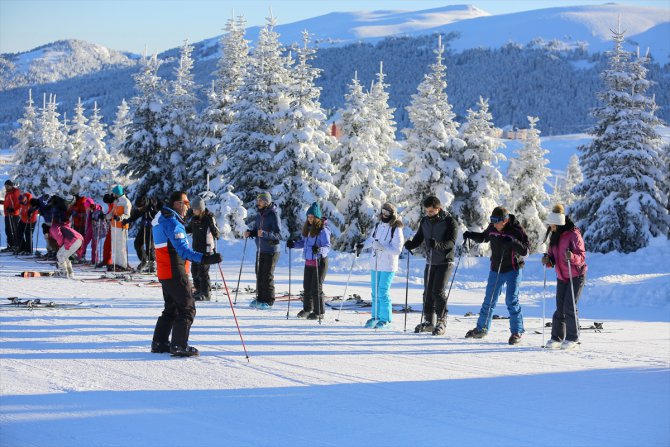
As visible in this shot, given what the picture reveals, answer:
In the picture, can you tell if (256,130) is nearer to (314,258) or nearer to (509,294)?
(314,258)

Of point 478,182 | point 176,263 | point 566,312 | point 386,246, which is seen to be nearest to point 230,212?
point 478,182

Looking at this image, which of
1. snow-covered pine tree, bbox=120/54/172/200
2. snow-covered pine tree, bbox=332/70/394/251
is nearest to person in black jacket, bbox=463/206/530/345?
snow-covered pine tree, bbox=332/70/394/251

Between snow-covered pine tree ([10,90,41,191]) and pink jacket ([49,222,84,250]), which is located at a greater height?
snow-covered pine tree ([10,90,41,191])

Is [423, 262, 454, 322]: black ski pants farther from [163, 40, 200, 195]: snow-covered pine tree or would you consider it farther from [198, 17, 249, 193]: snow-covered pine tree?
[163, 40, 200, 195]: snow-covered pine tree

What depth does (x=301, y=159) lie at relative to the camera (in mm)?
30719

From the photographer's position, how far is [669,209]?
3484 centimetres

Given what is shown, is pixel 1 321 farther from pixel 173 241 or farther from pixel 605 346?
pixel 605 346

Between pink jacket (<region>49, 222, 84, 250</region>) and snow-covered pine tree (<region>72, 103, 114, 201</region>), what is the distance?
3315 centimetres

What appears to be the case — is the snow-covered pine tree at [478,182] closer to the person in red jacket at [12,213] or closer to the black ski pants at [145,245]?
the person in red jacket at [12,213]

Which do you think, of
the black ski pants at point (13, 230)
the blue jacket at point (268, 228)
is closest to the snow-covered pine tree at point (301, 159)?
the black ski pants at point (13, 230)

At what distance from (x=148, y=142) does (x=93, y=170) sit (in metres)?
13.9

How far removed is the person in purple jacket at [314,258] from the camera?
40.3 feet

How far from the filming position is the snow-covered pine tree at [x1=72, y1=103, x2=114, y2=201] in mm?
48750

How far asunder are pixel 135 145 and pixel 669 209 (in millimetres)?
25183
